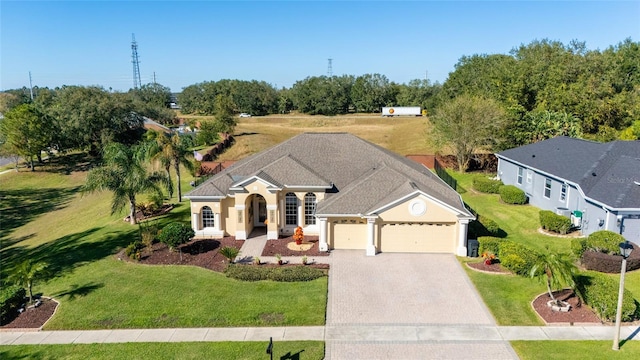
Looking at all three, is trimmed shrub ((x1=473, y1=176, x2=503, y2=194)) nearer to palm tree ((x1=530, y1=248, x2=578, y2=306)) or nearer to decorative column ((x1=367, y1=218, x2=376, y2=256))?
decorative column ((x1=367, y1=218, x2=376, y2=256))

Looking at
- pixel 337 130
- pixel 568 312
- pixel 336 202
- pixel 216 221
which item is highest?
pixel 337 130

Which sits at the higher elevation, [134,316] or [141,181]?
[141,181]

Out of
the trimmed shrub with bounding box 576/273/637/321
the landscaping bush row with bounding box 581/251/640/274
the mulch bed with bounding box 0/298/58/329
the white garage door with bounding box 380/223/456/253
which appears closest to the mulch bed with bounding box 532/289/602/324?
the trimmed shrub with bounding box 576/273/637/321

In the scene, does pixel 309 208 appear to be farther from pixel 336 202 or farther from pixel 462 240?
pixel 462 240

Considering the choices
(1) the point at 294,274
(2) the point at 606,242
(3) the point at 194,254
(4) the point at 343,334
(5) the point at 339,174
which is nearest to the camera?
(4) the point at 343,334

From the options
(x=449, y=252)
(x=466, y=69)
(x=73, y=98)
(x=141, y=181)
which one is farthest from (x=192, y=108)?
(x=449, y=252)

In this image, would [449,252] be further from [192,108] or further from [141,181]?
[192,108]

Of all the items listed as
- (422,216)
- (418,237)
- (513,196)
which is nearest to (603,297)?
(422,216)

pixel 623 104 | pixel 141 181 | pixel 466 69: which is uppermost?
pixel 466 69
